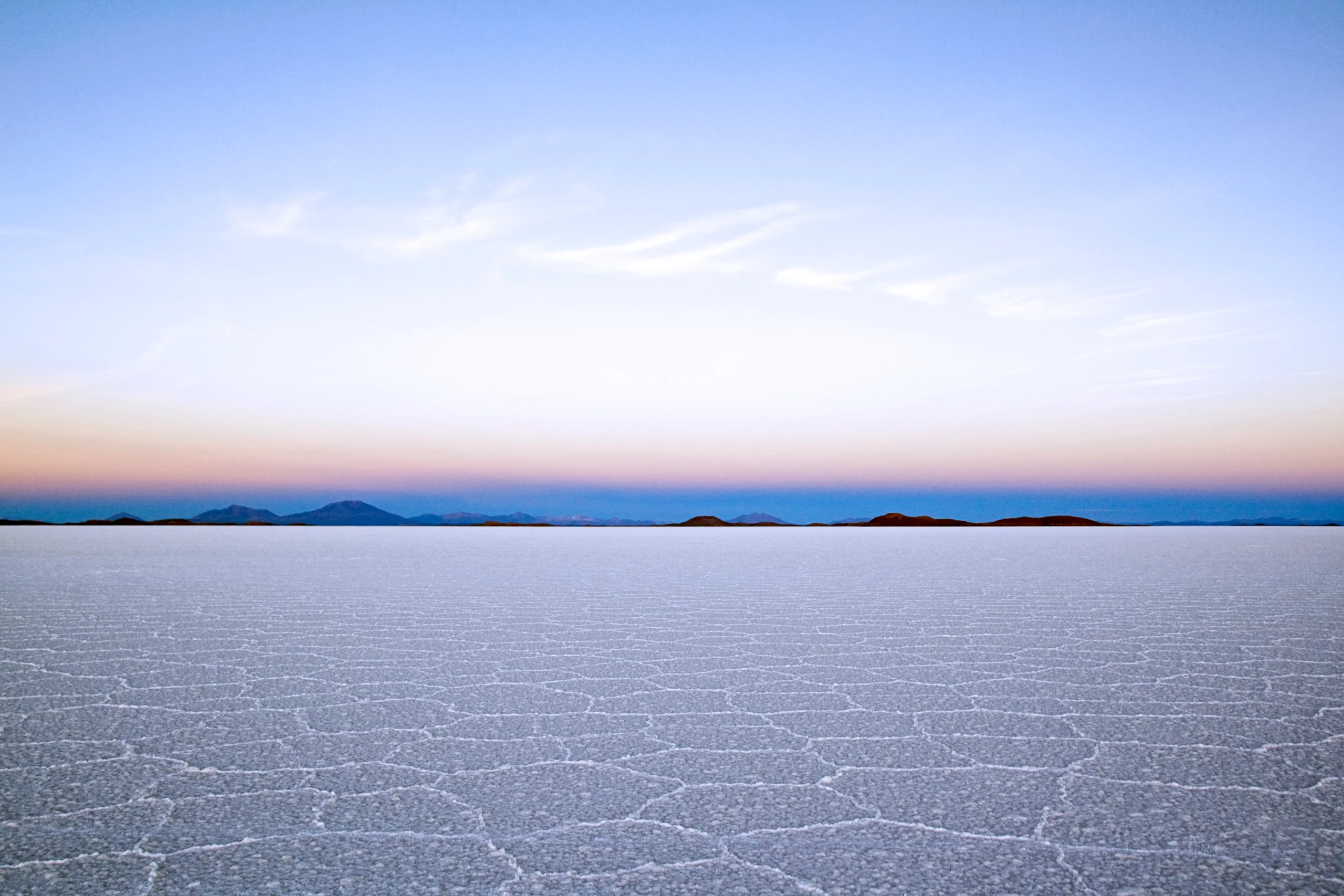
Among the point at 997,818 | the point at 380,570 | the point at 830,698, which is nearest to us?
the point at 997,818

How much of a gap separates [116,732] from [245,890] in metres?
1.68

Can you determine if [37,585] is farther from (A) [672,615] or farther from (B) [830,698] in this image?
(B) [830,698]

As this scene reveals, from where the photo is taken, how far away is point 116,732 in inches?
120

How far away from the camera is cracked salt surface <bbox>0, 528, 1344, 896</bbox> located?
190 cm

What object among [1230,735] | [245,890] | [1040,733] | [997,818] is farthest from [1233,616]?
[245,890]

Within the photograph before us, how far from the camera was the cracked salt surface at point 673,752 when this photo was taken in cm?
190

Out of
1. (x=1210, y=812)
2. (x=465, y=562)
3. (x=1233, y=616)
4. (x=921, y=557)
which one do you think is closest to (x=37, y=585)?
(x=465, y=562)

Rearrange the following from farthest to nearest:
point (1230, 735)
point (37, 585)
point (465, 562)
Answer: point (465, 562)
point (37, 585)
point (1230, 735)

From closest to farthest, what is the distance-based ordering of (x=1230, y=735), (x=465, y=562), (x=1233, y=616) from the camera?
(x=1230, y=735), (x=1233, y=616), (x=465, y=562)

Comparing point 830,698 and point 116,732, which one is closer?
point 116,732

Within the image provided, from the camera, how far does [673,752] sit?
278cm

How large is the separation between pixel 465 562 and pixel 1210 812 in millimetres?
13675

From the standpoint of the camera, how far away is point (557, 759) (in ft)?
8.84

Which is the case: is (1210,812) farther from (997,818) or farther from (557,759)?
(557,759)
